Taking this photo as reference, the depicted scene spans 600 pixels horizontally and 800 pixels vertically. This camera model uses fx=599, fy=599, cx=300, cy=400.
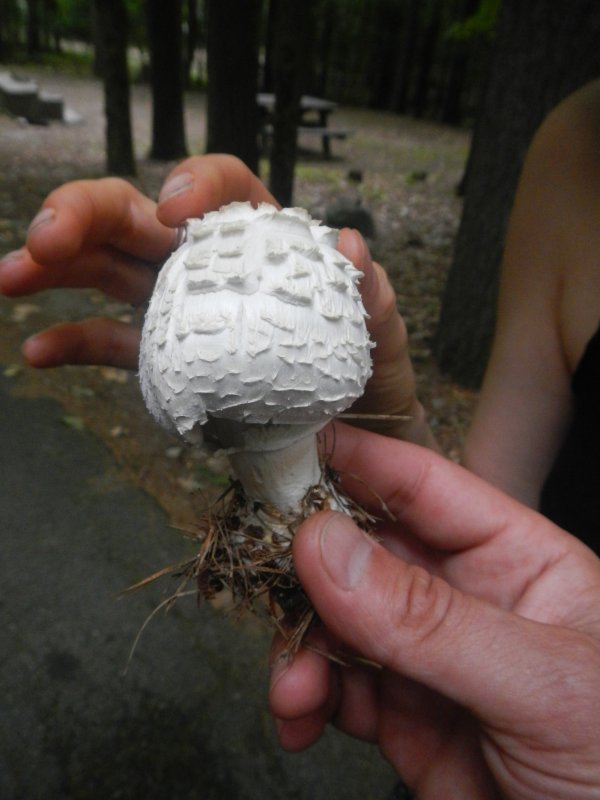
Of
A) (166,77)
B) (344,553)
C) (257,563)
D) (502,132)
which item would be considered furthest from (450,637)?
(166,77)

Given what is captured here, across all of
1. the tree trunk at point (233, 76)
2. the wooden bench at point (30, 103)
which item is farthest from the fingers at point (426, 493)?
the wooden bench at point (30, 103)

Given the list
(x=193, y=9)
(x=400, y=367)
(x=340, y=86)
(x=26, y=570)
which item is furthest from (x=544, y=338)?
(x=340, y=86)

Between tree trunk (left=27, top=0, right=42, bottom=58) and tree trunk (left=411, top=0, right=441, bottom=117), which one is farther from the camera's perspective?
tree trunk (left=27, top=0, right=42, bottom=58)

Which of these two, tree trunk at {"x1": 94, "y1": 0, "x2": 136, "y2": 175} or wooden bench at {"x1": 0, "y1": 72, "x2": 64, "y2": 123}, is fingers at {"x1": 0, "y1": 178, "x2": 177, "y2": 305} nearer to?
tree trunk at {"x1": 94, "y1": 0, "x2": 136, "y2": 175}

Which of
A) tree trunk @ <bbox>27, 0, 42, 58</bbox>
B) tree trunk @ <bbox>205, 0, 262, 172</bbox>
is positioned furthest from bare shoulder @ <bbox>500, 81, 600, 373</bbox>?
tree trunk @ <bbox>27, 0, 42, 58</bbox>

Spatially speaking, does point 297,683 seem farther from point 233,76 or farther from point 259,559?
point 233,76

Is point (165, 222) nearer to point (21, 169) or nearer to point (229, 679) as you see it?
point (229, 679)
